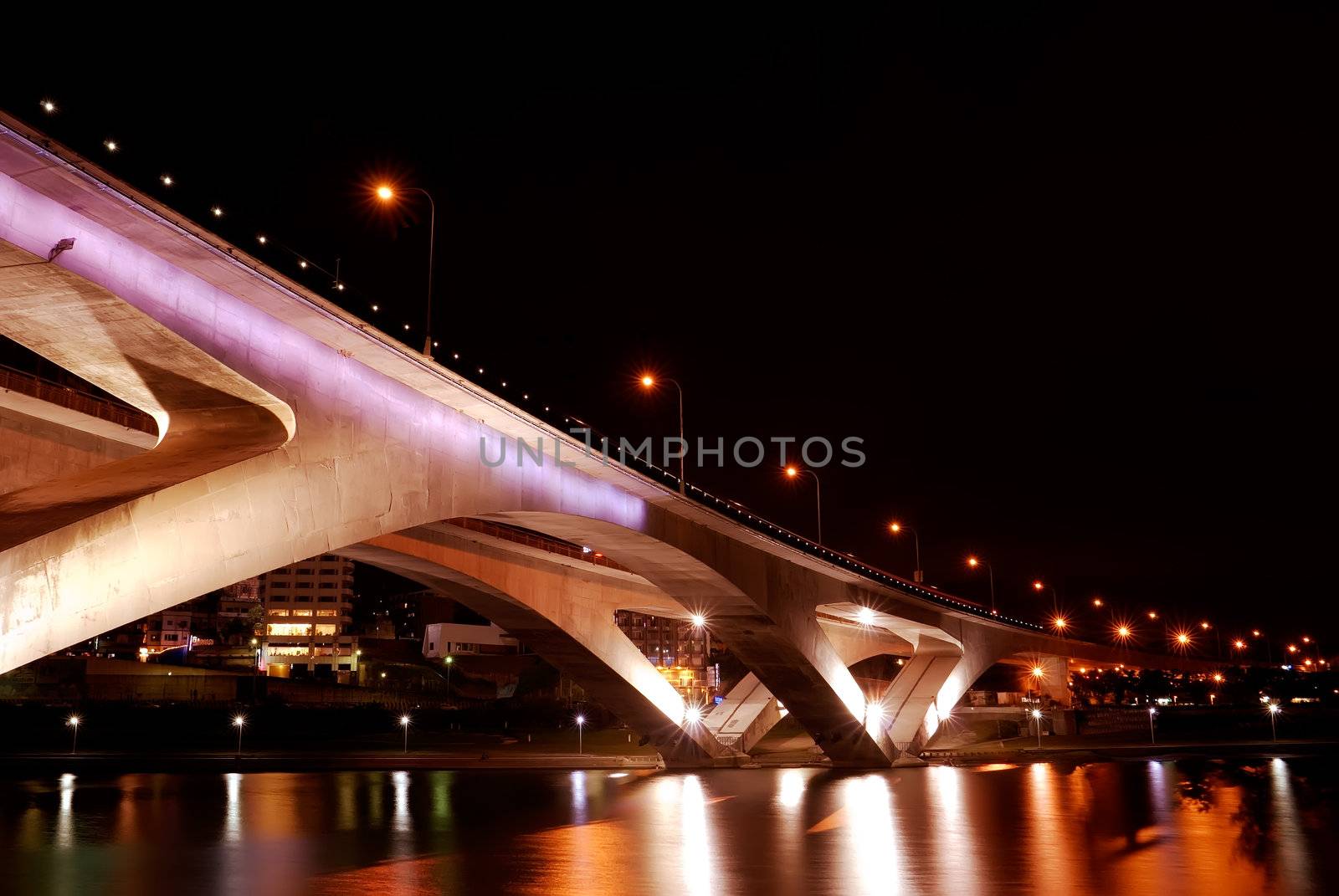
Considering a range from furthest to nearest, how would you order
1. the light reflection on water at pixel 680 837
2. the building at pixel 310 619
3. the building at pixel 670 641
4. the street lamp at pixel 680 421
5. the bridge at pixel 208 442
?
1. the building at pixel 310 619
2. the building at pixel 670 641
3. the street lamp at pixel 680 421
4. the light reflection on water at pixel 680 837
5. the bridge at pixel 208 442

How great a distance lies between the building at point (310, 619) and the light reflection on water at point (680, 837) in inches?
5059

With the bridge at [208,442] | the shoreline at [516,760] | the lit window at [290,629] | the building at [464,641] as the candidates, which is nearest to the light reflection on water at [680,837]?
the bridge at [208,442]

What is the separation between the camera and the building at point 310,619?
161125 millimetres

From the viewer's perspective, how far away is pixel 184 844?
1984cm

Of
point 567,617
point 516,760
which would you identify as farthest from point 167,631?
point 567,617

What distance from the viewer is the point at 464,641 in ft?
522

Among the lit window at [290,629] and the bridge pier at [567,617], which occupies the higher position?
the lit window at [290,629]


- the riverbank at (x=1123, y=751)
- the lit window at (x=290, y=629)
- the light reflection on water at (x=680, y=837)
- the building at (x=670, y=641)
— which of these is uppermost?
the lit window at (x=290, y=629)

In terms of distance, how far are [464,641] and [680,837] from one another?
469 ft

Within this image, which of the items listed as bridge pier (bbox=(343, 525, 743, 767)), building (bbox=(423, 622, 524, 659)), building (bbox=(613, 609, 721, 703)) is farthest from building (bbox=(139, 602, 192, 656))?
bridge pier (bbox=(343, 525, 743, 767))

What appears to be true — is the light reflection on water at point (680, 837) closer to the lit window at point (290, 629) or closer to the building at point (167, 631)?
→ the building at point (167, 631)

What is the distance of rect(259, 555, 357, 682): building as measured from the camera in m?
161

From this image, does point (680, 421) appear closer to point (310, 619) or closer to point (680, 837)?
point (680, 837)

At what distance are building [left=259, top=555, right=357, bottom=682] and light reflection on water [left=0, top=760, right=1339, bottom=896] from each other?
422ft
